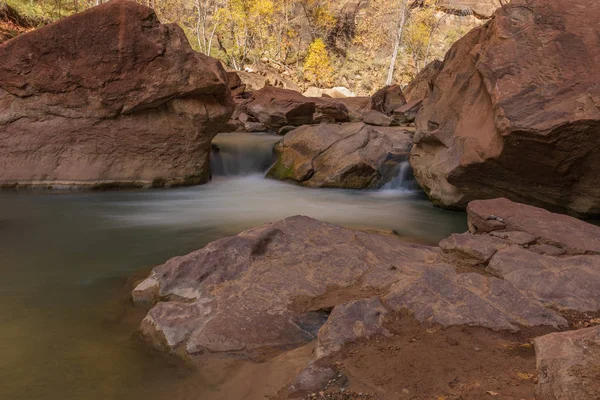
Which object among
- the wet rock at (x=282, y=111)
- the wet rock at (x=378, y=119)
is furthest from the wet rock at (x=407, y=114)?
the wet rock at (x=282, y=111)

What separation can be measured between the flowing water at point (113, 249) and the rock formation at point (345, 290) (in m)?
0.34

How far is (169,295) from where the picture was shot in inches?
146

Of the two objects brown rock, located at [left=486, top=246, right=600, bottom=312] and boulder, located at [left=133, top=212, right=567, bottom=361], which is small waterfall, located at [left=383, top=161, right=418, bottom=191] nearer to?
boulder, located at [left=133, top=212, right=567, bottom=361]

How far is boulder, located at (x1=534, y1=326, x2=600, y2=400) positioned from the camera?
5.49 feet

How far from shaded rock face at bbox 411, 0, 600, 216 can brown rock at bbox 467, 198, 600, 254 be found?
1531 millimetres

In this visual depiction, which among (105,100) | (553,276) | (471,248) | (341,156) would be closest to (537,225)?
(471,248)

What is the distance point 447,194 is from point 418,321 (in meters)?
5.66

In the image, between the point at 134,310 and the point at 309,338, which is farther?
the point at 134,310

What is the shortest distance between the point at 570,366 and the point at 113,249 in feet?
17.0

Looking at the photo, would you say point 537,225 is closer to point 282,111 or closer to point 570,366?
point 570,366

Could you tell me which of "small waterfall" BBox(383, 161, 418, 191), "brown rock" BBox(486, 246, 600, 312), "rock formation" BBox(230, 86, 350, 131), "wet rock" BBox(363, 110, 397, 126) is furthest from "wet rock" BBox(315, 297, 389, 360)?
"wet rock" BBox(363, 110, 397, 126)

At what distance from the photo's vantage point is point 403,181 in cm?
1027

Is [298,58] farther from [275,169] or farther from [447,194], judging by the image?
[447,194]

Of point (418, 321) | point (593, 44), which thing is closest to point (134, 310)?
point (418, 321)
